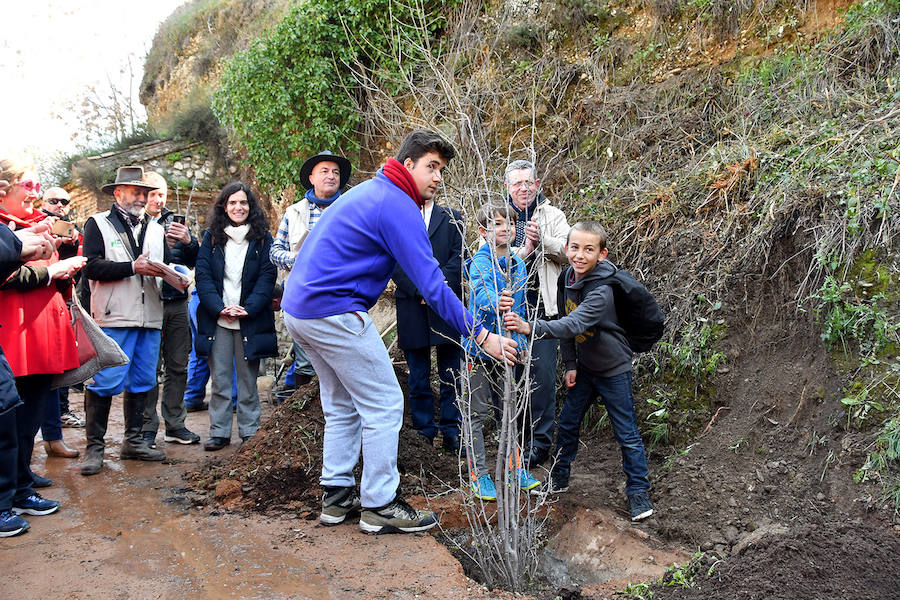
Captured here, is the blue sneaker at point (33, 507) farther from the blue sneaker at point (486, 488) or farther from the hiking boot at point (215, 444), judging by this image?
the blue sneaker at point (486, 488)

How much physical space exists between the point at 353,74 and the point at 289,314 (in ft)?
24.5

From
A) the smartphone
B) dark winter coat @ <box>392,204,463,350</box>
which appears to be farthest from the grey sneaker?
the smartphone

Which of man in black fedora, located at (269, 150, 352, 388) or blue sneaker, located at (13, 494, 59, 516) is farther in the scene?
man in black fedora, located at (269, 150, 352, 388)

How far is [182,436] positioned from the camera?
554 cm

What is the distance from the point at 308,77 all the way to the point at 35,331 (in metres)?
6.96

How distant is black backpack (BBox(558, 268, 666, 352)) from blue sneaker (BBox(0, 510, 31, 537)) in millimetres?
3320

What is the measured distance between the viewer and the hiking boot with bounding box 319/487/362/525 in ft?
11.8

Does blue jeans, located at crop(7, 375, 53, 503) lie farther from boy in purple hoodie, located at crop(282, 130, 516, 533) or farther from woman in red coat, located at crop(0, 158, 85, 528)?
boy in purple hoodie, located at crop(282, 130, 516, 533)

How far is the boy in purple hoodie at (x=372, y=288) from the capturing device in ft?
10.8

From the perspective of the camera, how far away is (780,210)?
4621 mm

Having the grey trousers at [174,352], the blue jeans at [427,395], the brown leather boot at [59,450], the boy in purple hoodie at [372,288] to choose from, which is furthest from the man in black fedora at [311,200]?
the brown leather boot at [59,450]

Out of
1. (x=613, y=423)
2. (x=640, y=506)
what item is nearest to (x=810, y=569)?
(x=640, y=506)

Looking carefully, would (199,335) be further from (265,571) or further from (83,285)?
(265,571)

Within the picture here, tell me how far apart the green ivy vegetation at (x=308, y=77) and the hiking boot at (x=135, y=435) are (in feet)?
19.3
